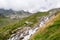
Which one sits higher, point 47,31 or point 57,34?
point 47,31

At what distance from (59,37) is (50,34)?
3.32 m

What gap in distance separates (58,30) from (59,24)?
3.38 meters

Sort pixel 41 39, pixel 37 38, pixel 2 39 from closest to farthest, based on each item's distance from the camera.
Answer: pixel 41 39 → pixel 37 38 → pixel 2 39

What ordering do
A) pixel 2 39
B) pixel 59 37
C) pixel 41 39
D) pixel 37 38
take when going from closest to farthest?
pixel 59 37 → pixel 41 39 → pixel 37 38 → pixel 2 39

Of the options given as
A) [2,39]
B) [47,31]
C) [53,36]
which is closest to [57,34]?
[53,36]

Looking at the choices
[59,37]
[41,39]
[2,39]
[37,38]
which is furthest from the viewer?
[2,39]

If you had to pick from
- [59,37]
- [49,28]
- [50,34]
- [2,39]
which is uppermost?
[2,39]

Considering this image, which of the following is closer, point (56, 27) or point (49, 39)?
point (49, 39)

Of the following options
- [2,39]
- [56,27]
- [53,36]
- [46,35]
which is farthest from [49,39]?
[2,39]

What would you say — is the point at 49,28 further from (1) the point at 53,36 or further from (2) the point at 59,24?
(1) the point at 53,36

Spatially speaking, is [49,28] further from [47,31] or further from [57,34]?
[57,34]

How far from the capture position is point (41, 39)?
3306cm

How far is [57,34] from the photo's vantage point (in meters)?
31.9

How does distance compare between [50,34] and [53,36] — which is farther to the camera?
[50,34]
